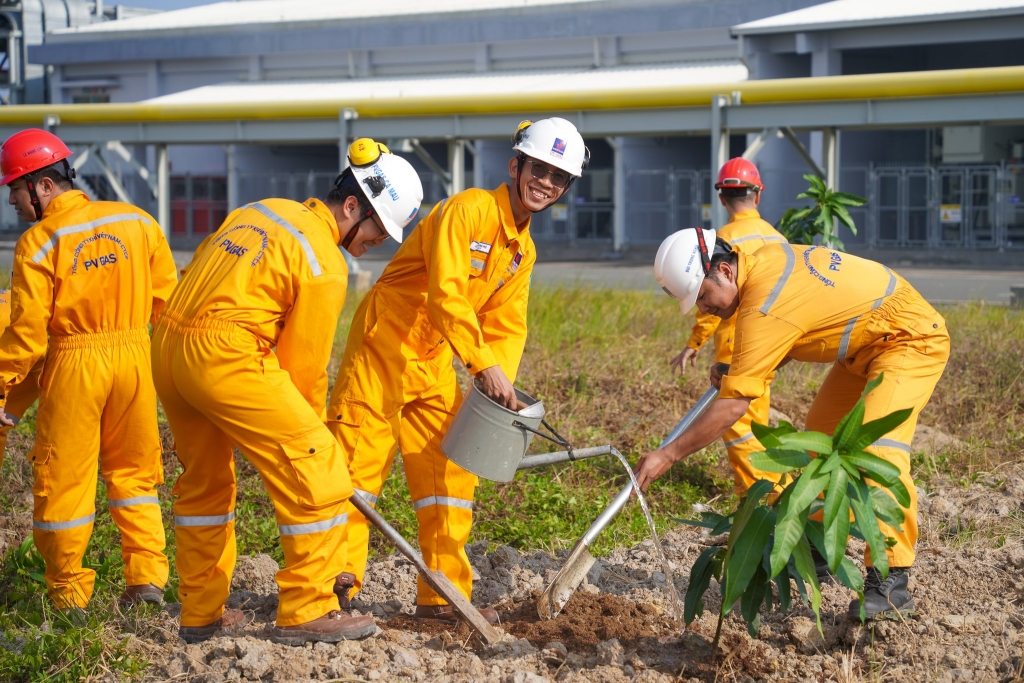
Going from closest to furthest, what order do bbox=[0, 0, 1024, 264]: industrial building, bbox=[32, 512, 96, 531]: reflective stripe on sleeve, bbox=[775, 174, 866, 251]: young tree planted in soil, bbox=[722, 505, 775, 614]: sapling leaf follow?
bbox=[722, 505, 775, 614]: sapling leaf
bbox=[32, 512, 96, 531]: reflective stripe on sleeve
bbox=[775, 174, 866, 251]: young tree planted in soil
bbox=[0, 0, 1024, 264]: industrial building

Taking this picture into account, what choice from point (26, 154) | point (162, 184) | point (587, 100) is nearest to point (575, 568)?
point (26, 154)

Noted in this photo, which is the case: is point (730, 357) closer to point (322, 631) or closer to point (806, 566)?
point (806, 566)

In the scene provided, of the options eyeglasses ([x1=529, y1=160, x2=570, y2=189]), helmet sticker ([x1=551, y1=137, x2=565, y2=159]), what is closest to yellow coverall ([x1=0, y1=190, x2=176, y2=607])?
eyeglasses ([x1=529, y1=160, x2=570, y2=189])

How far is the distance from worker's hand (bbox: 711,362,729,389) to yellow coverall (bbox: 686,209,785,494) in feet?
0.20

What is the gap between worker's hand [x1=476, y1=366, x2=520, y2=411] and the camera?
4.28 m

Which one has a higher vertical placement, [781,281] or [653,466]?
[781,281]

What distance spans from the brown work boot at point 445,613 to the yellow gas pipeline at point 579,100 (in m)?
9.61

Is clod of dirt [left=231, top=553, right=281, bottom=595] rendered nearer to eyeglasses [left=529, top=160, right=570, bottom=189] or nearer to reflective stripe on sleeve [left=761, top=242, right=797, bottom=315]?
eyeglasses [left=529, top=160, right=570, bottom=189]

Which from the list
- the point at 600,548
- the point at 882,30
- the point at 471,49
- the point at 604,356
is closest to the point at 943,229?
the point at 882,30

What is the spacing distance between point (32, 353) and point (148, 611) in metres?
1.21

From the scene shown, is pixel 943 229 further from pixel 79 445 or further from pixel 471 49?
pixel 79 445

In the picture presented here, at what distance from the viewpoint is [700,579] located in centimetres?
382

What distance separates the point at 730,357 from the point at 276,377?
2.84 metres

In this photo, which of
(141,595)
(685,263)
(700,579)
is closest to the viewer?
(700,579)
